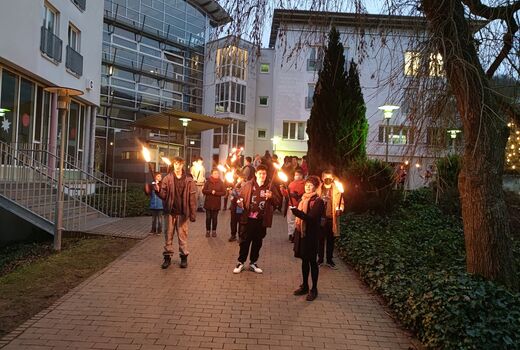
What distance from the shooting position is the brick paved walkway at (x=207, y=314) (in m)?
4.94

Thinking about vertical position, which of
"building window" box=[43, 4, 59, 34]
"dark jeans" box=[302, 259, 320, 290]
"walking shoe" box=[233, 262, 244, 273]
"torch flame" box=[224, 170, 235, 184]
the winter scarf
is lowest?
"walking shoe" box=[233, 262, 244, 273]

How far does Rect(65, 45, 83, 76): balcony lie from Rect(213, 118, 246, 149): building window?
80.9 feet

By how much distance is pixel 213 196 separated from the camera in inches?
448

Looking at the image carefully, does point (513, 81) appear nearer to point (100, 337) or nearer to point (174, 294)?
point (174, 294)

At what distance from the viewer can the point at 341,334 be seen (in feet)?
17.6

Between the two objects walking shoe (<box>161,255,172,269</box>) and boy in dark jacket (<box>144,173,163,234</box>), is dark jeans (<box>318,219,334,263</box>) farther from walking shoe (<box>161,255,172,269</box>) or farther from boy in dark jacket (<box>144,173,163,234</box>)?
boy in dark jacket (<box>144,173,163,234</box>)

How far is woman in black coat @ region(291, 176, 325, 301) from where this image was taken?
264 inches

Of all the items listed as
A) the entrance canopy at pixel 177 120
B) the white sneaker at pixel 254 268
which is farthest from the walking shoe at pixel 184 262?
the entrance canopy at pixel 177 120

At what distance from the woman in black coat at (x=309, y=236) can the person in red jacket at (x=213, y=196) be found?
15.6 ft

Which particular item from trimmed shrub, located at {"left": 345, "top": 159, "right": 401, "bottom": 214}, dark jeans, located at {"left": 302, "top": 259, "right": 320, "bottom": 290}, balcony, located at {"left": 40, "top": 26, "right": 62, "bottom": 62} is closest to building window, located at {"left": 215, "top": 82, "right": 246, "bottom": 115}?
balcony, located at {"left": 40, "top": 26, "right": 62, "bottom": 62}

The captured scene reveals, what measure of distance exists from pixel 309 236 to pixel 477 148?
8.32 ft

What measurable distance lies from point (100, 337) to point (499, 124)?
5.45 metres

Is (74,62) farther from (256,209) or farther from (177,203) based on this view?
(256,209)

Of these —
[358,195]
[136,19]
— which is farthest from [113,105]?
[358,195]
